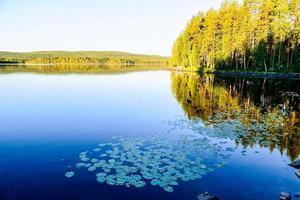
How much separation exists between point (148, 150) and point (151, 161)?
56.5 inches

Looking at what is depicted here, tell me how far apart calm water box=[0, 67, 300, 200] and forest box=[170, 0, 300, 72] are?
37102mm

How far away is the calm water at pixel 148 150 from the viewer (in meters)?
8.22

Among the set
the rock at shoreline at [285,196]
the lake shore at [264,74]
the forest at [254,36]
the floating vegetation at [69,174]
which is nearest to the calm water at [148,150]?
the floating vegetation at [69,174]

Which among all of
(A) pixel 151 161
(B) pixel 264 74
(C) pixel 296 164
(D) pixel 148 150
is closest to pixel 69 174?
(A) pixel 151 161

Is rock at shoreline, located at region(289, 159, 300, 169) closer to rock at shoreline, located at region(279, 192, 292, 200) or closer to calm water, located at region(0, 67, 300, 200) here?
calm water, located at region(0, 67, 300, 200)

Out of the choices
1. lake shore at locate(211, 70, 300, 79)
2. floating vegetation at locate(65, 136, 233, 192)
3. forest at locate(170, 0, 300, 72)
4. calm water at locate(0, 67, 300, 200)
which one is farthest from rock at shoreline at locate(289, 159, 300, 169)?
forest at locate(170, 0, 300, 72)

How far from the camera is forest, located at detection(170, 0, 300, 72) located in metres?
53.3

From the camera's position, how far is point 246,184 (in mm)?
8641

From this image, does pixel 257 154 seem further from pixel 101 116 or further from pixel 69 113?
pixel 69 113

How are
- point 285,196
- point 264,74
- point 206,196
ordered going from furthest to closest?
point 264,74, point 285,196, point 206,196

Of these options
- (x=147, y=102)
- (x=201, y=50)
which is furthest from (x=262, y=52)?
(x=147, y=102)

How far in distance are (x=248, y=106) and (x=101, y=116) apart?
12.7 metres

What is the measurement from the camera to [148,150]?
11570mm

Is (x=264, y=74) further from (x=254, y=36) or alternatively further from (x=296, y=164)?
(x=296, y=164)
